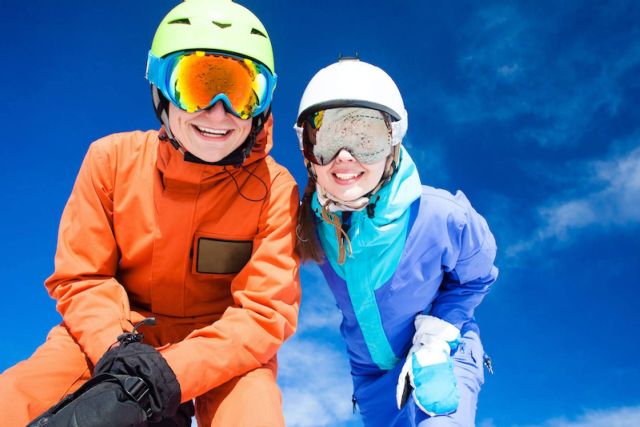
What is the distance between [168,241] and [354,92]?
1.81 m

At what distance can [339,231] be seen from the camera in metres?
4.37

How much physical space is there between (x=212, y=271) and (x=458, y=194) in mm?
2295

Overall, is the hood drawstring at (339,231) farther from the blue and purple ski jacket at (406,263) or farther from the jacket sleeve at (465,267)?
the jacket sleeve at (465,267)

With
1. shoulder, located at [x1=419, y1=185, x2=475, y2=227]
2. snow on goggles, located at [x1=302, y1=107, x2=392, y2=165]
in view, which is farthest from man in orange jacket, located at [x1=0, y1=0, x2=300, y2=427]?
shoulder, located at [x1=419, y1=185, x2=475, y2=227]

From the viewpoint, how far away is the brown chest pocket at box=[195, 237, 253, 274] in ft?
13.2

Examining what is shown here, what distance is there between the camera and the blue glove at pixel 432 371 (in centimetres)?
429

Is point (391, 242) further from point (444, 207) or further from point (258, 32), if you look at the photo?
point (258, 32)

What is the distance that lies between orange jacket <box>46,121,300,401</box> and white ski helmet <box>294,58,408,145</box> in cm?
60

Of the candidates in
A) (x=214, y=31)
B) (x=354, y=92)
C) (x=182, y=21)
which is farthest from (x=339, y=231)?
(x=182, y=21)

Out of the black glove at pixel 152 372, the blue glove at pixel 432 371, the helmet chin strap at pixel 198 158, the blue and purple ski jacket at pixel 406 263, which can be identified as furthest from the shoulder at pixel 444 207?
the black glove at pixel 152 372

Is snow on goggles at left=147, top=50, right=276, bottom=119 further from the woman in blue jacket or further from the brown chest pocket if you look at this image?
the brown chest pocket

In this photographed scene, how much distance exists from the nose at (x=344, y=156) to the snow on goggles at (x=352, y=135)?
0.07 ft

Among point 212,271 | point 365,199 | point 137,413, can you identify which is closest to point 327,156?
point 365,199

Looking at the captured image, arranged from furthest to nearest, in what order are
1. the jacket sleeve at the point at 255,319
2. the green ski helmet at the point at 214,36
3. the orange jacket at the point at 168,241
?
the green ski helmet at the point at 214,36 → the orange jacket at the point at 168,241 → the jacket sleeve at the point at 255,319
